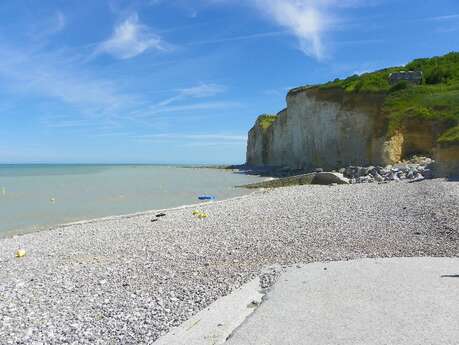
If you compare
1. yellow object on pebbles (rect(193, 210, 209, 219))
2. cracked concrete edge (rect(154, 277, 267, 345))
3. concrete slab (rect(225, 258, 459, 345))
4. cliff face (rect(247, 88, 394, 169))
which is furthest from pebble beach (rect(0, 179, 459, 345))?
cliff face (rect(247, 88, 394, 169))

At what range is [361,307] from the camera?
5395 millimetres

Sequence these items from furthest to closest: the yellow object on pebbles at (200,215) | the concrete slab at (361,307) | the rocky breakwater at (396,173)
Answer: the rocky breakwater at (396,173)
the yellow object on pebbles at (200,215)
the concrete slab at (361,307)

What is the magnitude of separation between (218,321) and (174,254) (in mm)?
4153

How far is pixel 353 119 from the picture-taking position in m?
37.8

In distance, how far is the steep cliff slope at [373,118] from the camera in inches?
1208

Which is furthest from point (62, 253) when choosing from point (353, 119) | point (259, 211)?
point (353, 119)

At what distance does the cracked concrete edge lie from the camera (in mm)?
4840

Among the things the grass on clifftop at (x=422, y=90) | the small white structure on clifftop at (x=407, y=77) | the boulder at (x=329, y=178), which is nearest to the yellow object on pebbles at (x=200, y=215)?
the boulder at (x=329, y=178)

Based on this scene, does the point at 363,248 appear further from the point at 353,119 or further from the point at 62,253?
the point at 353,119

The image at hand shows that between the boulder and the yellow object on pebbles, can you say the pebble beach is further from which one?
the boulder

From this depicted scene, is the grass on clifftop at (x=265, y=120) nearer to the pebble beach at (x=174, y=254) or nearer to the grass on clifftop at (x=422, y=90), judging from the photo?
Result: the grass on clifftop at (x=422, y=90)

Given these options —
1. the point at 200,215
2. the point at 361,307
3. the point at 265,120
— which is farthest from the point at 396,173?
the point at 265,120

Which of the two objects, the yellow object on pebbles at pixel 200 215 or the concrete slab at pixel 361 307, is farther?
the yellow object on pebbles at pixel 200 215

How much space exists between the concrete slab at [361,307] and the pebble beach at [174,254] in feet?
2.80
